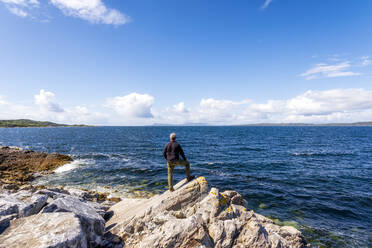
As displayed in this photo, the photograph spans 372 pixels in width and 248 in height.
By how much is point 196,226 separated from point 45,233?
Result: 6218mm

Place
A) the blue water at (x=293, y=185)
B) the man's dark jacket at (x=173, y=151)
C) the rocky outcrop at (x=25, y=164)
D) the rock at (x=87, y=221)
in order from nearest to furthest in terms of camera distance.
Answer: the rock at (x=87, y=221), the man's dark jacket at (x=173, y=151), the blue water at (x=293, y=185), the rocky outcrop at (x=25, y=164)

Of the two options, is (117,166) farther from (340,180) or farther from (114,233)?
(340,180)

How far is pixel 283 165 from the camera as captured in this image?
35.2 m

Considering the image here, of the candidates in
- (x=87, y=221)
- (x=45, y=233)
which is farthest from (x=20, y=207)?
(x=45, y=233)

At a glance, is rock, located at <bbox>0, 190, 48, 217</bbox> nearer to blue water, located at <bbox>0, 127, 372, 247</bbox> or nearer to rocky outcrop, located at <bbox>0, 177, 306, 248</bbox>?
rocky outcrop, located at <bbox>0, 177, 306, 248</bbox>

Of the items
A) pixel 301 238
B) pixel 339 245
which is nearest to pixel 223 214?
pixel 301 238

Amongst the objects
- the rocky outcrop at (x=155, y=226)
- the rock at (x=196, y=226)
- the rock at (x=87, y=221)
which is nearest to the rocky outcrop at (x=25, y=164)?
the rocky outcrop at (x=155, y=226)

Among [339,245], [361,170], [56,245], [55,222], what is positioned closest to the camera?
[56,245]

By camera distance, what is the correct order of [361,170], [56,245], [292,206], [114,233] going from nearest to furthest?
[56,245] → [114,233] → [292,206] → [361,170]

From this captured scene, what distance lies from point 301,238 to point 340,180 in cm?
2139

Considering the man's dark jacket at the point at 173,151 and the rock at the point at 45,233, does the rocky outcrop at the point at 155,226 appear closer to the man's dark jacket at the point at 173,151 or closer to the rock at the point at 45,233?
the rock at the point at 45,233

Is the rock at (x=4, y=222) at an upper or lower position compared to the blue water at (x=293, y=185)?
upper

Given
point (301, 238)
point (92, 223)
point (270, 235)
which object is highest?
point (92, 223)

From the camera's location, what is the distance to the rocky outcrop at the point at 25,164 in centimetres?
2827
